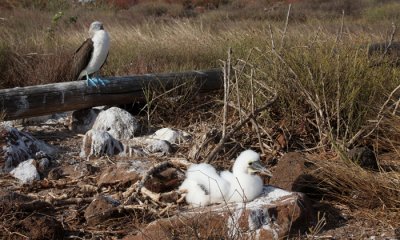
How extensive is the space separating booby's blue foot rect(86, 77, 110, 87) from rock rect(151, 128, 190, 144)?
2.85 ft

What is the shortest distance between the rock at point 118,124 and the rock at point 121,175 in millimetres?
1268

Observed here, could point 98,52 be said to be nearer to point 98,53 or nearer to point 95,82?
point 98,53

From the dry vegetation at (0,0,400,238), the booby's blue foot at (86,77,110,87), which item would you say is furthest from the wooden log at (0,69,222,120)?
the dry vegetation at (0,0,400,238)

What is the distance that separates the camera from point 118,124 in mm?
6070

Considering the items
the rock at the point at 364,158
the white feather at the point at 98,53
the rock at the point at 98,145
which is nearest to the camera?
the rock at the point at 364,158

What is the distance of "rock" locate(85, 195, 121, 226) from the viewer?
3.91 meters

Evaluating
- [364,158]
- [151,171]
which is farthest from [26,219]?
[364,158]

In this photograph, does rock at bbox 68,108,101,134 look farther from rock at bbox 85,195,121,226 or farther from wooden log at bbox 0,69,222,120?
rock at bbox 85,195,121,226

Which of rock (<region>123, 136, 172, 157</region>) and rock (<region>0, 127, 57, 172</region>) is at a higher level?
rock (<region>0, 127, 57, 172</region>)

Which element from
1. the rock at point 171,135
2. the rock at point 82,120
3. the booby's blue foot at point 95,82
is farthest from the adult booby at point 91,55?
the rock at point 171,135

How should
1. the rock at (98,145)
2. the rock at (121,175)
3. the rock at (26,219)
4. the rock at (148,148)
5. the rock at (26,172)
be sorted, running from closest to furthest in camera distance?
the rock at (26,219), the rock at (121,175), the rock at (26,172), the rock at (98,145), the rock at (148,148)

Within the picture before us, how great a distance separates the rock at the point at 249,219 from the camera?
11.5 ft

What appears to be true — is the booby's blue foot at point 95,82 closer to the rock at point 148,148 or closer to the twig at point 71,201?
the rock at point 148,148

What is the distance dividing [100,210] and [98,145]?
1.55 m
